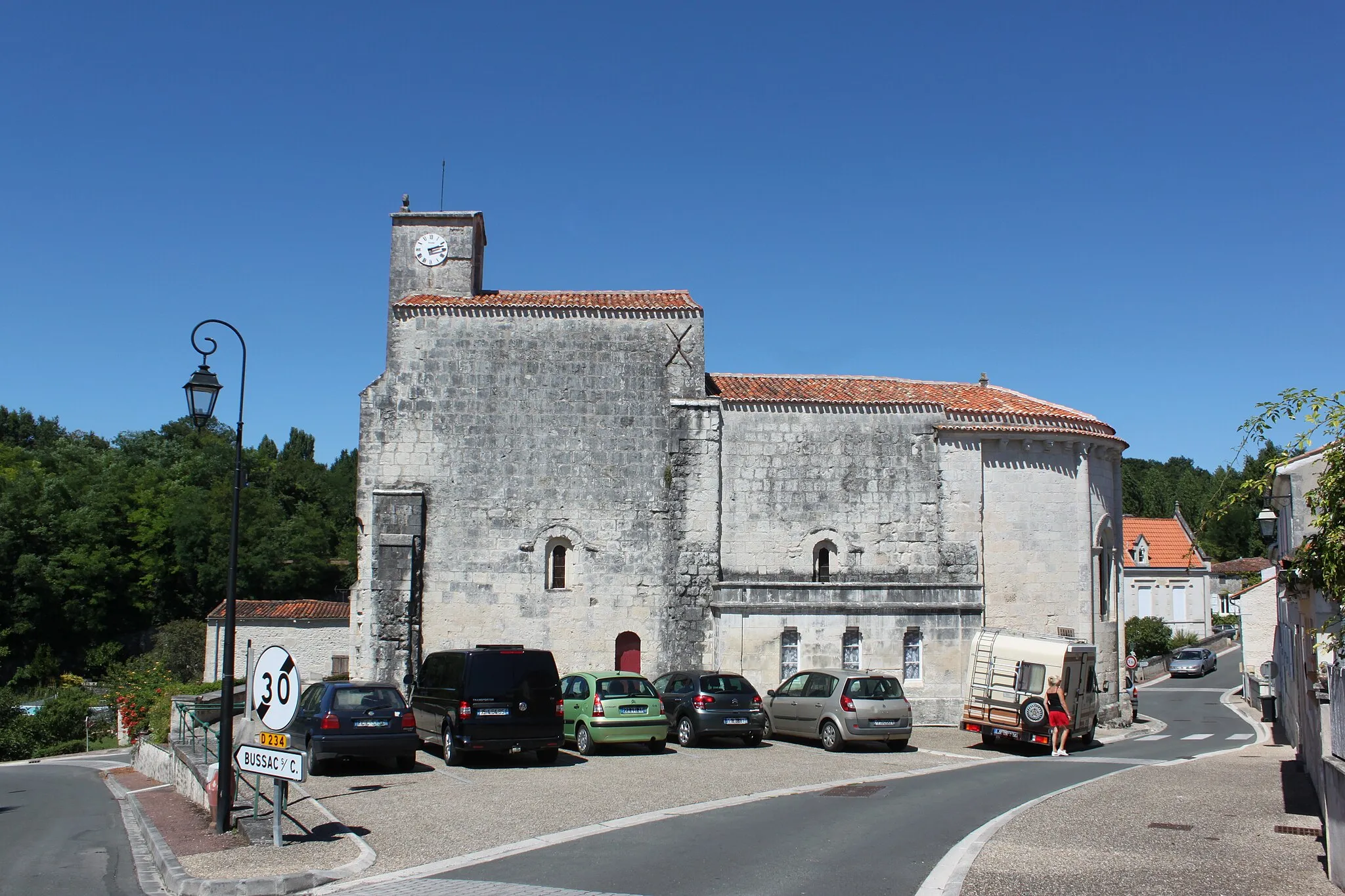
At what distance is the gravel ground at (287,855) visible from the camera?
958 cm

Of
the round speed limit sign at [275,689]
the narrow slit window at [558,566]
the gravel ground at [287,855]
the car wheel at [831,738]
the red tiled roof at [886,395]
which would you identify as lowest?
the car wheel at [831,738]

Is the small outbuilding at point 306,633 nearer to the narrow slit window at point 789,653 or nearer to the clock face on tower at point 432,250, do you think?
the clock face on tower at point 432,250

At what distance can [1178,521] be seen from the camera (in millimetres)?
64625

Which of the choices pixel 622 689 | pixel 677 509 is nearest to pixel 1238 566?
pixel 677 509

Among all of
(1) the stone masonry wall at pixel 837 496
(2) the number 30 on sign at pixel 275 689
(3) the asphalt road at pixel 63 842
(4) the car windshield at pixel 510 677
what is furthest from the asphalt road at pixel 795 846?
(1) the stone masonry wall at pixel 837 496

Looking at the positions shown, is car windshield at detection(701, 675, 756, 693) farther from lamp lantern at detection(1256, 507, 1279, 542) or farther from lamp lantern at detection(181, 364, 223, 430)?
lamp lantern at detection(181, 364, 223, 430)

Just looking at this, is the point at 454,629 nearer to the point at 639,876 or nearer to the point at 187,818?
the point at 187,818

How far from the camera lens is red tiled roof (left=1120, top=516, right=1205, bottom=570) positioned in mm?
62156

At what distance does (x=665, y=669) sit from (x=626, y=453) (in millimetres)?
5454

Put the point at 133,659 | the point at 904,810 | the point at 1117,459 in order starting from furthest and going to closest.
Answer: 1. the point at 133,659
2. the point at 1117,459
3. the point at 904,810

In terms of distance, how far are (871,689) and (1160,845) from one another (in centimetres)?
923

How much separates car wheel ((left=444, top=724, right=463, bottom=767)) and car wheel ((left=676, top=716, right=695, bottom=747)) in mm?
4824

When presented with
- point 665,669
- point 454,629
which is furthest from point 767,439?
point 454,629

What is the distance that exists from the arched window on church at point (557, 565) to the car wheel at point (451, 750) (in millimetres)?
8860
